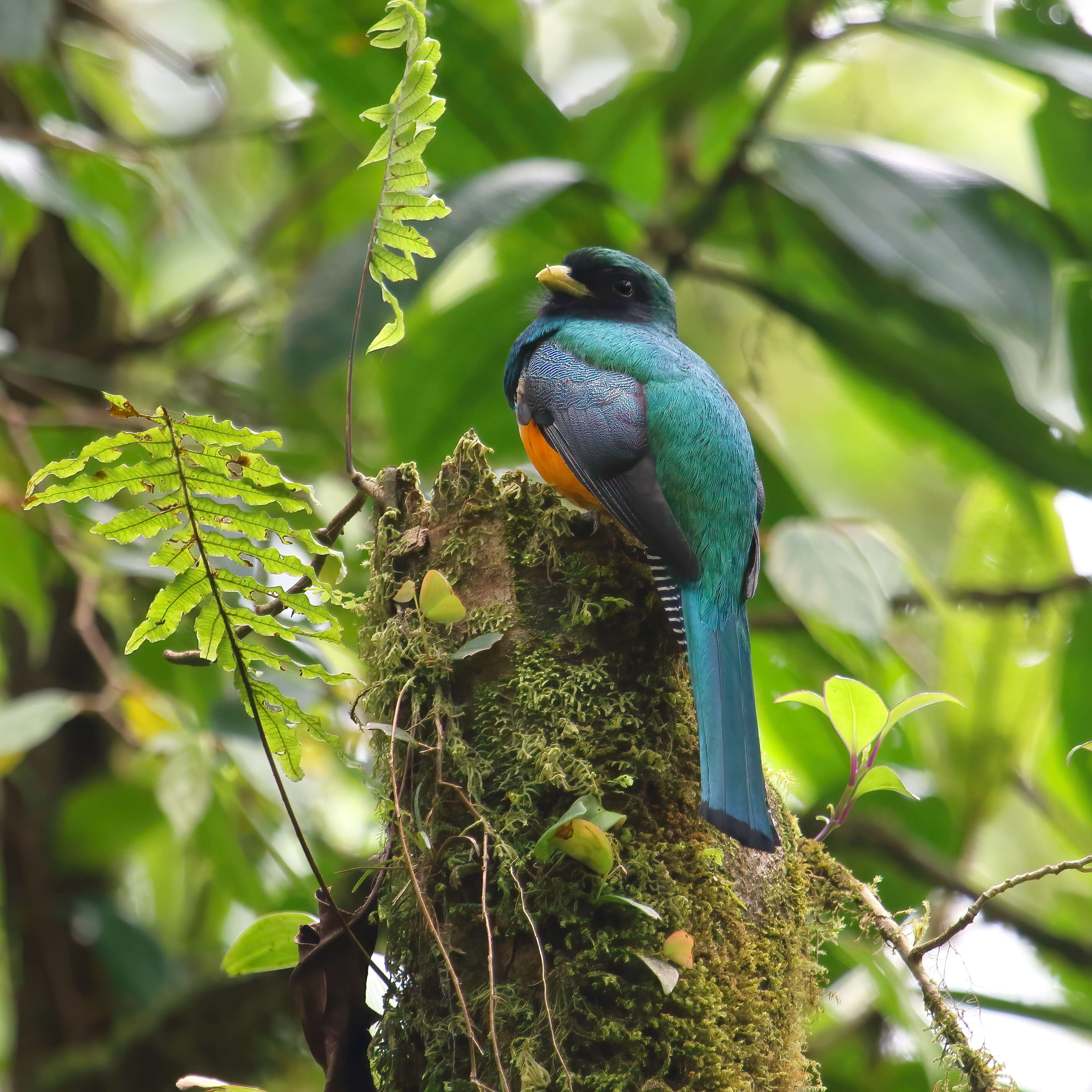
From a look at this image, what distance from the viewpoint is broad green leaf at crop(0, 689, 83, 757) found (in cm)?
338

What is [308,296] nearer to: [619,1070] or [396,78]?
[396,78]

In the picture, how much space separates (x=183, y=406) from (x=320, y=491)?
887mm

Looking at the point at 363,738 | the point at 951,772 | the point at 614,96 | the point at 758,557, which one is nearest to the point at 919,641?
the point at 951,772

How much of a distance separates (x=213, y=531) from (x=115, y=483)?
0.19 metres

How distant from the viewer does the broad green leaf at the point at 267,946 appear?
2.07 metres

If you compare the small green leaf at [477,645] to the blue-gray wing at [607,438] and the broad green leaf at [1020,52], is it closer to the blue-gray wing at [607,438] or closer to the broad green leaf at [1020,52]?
the blue-gray wing at [607,438]

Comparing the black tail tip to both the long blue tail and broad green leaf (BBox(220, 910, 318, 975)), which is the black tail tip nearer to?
the long blue tail

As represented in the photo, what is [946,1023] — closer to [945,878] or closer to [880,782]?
[880,782]

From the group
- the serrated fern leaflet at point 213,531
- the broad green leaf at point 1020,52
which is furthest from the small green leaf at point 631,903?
the broad green leaf at point 1020,52

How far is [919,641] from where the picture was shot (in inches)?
236

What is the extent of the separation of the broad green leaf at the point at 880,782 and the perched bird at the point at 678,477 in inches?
6.8

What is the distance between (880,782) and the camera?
2.01 m

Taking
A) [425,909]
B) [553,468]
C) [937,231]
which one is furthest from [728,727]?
[937,231]

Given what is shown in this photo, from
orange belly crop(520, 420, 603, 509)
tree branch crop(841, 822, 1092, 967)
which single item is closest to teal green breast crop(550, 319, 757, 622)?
orange belly crop(520, 420, 603, 509)
